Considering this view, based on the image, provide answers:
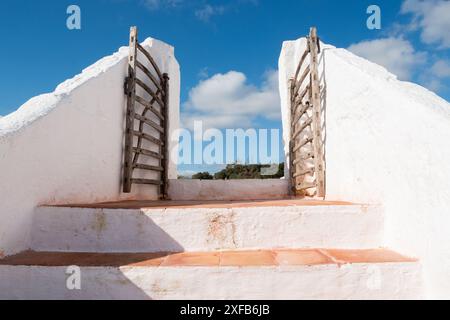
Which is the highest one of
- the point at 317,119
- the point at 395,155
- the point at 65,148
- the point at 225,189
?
the point at 317,119

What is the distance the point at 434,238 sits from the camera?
174 centimetres

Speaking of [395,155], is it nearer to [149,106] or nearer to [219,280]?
[219,280]

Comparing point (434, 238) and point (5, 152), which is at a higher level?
point (5, 152)

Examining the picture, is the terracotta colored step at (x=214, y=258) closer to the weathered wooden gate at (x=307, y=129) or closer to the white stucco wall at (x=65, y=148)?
the white stucco wall at (x=65, y=148)

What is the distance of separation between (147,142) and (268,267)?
11.6 ft

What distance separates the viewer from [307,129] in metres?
4.67

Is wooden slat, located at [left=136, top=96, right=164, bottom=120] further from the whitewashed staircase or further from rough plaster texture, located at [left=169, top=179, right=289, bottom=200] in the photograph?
the whitewashed staircase

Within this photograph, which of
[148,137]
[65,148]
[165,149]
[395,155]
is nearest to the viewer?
[395,155]

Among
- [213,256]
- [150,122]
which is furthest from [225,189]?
[213,256]

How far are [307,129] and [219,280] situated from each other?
343 cm

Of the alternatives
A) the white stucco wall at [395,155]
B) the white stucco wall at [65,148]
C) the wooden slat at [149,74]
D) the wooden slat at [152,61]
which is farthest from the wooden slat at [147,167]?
the white stucco wall at [395,155]

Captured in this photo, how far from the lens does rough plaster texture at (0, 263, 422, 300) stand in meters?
1.80
